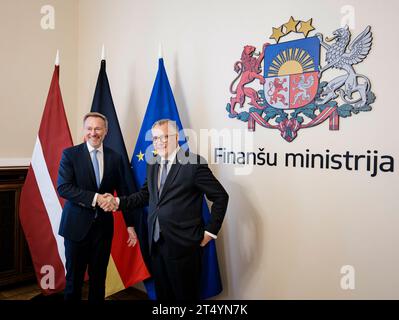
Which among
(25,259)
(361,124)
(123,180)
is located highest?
(361,124)

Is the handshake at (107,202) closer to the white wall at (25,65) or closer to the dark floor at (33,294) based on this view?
the dark floor at (33,294)

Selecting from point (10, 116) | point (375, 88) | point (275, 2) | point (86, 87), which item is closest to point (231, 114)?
point (275, 2)

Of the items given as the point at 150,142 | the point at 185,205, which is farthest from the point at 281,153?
the point at 150,142

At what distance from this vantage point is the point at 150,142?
7.78ft

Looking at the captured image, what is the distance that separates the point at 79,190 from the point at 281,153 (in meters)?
1.18

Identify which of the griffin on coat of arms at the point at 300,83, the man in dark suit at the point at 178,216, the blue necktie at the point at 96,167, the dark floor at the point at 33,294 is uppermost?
the griffin on coat of arms at the point at 300,83

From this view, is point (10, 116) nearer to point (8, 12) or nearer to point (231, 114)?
point (8, 12)

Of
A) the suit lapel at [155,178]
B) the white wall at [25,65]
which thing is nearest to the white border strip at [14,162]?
the white wall at [25,65]

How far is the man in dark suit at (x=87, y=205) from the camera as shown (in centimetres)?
187

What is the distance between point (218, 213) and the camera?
68.8 inches

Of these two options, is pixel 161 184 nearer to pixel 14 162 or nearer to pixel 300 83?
pixel 300 83

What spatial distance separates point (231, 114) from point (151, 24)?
1.11 metres

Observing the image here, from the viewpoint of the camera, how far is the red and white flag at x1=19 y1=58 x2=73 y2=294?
98.6 inches

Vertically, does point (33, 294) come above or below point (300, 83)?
below
